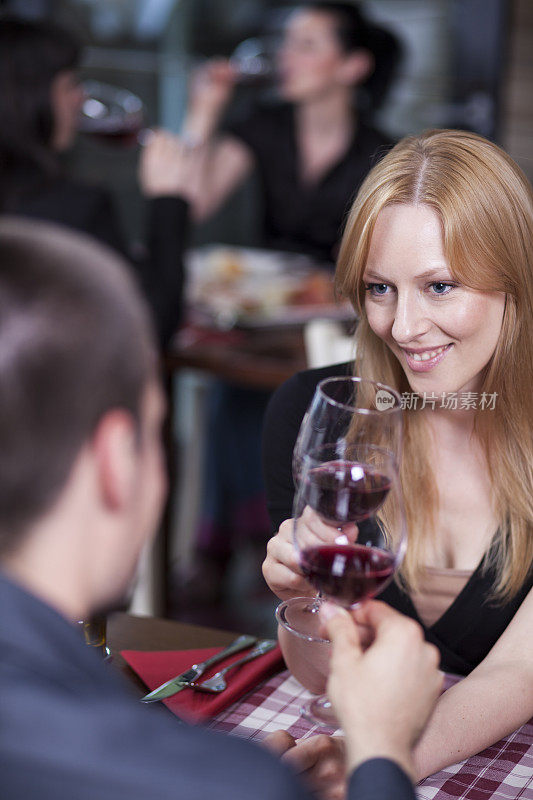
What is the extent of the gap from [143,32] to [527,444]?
3333mm

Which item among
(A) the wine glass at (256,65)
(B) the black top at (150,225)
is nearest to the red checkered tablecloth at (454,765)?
(B) the black top at (150,225)

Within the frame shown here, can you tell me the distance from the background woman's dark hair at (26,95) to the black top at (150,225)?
0.21 feet

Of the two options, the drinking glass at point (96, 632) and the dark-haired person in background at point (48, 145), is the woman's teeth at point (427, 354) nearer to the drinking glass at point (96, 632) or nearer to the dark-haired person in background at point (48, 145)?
the drinking glass at point (96, 632)

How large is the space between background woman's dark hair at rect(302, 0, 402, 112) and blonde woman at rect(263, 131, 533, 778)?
2103 millimetres

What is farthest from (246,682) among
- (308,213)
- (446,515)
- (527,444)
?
(308,213)

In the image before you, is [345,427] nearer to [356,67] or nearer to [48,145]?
[48,145]

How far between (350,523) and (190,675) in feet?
1.06

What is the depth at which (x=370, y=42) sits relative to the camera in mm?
3367

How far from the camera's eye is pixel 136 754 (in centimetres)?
59

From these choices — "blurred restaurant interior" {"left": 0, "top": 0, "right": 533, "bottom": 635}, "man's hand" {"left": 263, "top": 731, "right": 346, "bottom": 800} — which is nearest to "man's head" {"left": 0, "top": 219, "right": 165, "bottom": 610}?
"man's hand" {"left": 263, "top": 731, "right": 346, "bottom": 800}

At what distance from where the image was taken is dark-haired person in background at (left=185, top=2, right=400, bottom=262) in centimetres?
324

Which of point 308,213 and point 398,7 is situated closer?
point 308,213

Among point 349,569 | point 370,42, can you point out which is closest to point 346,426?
point 349,569

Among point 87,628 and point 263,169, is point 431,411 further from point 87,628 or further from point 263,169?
point 263,169
